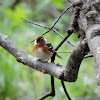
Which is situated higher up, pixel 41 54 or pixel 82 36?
pixel 82 36

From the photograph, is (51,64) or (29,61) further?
(29,61)

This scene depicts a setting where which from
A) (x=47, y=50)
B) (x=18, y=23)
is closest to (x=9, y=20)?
(x=18, y=23)

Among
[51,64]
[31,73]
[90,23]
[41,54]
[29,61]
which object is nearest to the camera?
Result: [90,23]

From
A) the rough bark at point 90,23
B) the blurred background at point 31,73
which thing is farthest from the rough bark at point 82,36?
the blurred background at point 31,73

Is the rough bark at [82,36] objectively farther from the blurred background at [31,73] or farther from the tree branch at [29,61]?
the blurred background at [31,73]

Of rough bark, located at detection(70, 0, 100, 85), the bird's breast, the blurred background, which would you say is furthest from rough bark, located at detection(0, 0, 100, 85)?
the blurred background

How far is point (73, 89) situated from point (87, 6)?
2044 millimetres

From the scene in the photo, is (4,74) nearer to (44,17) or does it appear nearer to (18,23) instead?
(18,23)

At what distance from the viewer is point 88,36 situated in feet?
2.59

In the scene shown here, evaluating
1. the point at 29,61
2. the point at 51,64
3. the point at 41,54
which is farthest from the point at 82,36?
the point at 41,54

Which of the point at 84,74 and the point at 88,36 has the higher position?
the point at 88,36

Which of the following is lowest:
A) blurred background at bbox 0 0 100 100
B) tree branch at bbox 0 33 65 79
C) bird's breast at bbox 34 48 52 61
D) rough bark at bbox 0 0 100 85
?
blurred background at bbox 0 0 100 100

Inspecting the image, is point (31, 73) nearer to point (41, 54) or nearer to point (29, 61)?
point (41, 54)

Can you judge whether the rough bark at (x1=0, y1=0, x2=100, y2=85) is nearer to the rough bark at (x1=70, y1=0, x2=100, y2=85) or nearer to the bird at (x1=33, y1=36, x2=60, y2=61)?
the rough bark at (x1=70, y1=0, x2=100, y2=85)
